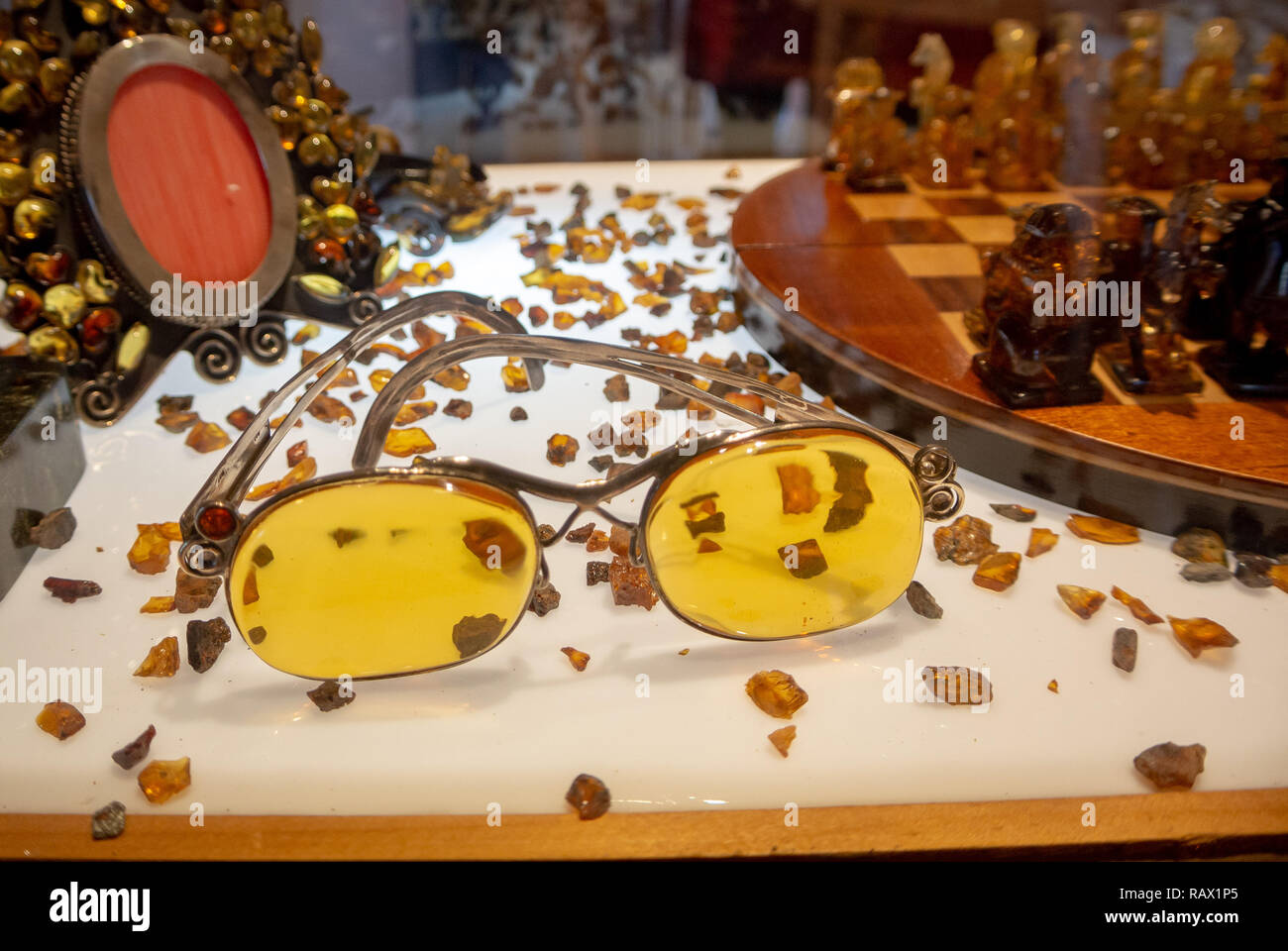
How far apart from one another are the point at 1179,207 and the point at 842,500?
0.41 metres

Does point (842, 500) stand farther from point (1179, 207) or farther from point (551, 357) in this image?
point (1179, 207)

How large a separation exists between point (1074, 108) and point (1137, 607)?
0.93 metres

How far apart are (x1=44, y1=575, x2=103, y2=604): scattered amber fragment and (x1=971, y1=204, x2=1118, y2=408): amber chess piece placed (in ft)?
2.15

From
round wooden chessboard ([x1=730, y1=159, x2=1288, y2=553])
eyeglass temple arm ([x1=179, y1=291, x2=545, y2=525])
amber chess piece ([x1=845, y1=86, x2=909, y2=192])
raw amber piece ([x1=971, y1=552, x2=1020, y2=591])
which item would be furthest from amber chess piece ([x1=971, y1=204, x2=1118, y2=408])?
amber chess piece ([x1=845, y1=86, x2=909, y2=192])

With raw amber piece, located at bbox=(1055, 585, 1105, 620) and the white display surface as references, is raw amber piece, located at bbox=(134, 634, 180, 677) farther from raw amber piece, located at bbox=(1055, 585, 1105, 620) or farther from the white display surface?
raw amber piece, located at bbox=(1055, 585, 1105, 620)

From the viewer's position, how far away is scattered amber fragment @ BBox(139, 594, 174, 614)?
2.11 feet

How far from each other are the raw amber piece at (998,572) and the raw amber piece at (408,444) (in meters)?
0.43

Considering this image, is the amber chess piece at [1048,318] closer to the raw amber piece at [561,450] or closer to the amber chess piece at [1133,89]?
the raw amber piece at [561,450]

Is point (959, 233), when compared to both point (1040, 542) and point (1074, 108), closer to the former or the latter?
point (1074, 108)

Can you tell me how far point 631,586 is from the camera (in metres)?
0.66

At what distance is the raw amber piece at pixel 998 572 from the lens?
66 centimetres

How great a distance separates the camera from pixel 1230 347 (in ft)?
2.61

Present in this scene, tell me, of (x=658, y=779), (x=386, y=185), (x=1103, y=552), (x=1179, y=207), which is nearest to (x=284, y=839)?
(x=658, y=779)
